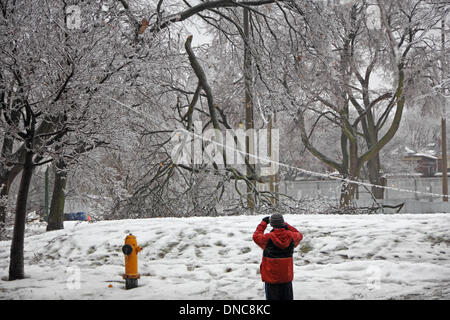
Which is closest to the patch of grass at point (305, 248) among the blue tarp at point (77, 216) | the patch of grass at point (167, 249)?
the patch of grass at point (167, 249)

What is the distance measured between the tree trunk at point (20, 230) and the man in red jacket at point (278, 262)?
365cm

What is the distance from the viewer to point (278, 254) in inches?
188

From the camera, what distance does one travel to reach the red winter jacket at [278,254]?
473cm

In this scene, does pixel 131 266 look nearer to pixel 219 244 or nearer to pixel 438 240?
pixel 219 244

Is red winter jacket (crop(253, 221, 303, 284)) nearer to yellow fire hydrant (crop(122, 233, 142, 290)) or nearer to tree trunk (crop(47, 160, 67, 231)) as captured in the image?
yellow fire hydrant (crop(122, 233, 142, 290))

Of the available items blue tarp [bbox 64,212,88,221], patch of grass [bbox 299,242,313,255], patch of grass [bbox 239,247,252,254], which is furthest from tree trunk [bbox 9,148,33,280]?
blue tarp [bbox 64,212,88,221]

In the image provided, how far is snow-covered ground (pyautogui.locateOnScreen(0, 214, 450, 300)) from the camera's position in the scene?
5695 mm

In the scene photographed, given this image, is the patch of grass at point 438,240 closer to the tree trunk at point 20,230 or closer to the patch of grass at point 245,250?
the patch of grass at point 245,250

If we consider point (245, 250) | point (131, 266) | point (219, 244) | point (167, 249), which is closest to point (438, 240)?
point (245, 250)

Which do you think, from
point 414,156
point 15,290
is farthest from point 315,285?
point 414,156

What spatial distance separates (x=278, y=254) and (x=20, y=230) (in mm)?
3928

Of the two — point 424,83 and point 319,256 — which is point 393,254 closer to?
point 319,256

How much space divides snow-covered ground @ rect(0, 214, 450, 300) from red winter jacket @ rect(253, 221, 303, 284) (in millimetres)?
838

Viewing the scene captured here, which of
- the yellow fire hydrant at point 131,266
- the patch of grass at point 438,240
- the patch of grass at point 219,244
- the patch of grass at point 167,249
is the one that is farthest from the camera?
the patch of grass at point 219,244
